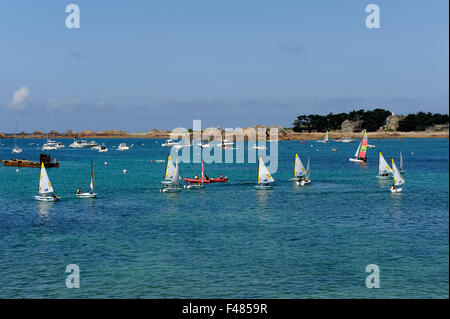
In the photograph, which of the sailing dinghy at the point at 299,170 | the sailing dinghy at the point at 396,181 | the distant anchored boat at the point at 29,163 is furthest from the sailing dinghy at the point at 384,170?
the distant anchored boat at the point at 29,163

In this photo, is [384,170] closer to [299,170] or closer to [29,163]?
[299,170]

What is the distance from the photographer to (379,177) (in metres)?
108

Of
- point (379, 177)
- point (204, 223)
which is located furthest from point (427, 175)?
point (204, 223)

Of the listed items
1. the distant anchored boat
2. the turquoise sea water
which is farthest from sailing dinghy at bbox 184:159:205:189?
the distant anchored boat

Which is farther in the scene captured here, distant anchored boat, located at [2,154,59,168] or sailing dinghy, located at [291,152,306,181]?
distant anchored boat, located at [2,154,59,168]

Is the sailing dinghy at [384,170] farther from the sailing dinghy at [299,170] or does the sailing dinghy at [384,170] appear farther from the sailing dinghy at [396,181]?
the sailing dinghy at [396,181]

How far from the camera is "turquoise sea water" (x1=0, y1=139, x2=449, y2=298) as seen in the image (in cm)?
3600

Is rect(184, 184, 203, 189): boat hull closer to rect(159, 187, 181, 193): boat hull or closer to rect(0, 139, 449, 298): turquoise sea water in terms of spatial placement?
rect(159, 187, 181, 193): boat hull

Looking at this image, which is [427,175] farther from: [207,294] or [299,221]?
[207,294]

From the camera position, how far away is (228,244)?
4831cm

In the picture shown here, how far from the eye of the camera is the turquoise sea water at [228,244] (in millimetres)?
36000

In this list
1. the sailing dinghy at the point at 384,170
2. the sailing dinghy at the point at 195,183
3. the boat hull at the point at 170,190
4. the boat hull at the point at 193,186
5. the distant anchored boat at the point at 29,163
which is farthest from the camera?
the distant anchored boat at the point at 29,163

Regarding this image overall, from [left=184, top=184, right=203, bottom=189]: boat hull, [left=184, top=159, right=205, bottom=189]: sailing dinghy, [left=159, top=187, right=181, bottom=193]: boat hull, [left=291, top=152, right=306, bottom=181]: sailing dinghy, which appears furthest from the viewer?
[left=291, top=152, right=306, bottom=181]: sailing dinghy
